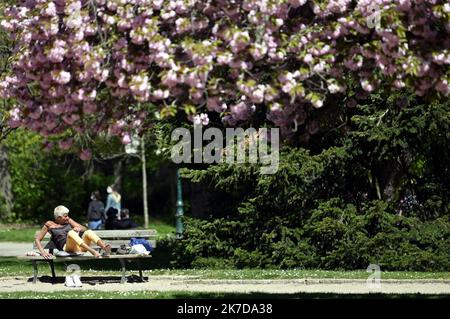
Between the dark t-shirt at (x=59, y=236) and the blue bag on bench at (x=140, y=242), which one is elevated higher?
the dark t-shirt at (x=59, y=236)

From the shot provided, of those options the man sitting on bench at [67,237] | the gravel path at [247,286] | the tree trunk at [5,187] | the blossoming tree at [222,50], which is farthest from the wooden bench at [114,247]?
the tree trunk at [5,187]

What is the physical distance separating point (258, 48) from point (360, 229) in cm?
947

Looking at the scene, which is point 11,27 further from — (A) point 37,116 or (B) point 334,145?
(B) point 334,145

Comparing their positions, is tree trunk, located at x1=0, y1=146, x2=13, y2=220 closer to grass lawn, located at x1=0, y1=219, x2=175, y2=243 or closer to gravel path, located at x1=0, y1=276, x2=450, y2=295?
grass lawn, located at x1=0, y1=219, x2=175, y2=243

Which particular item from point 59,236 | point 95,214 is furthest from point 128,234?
point 95,214

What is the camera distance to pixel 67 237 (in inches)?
672

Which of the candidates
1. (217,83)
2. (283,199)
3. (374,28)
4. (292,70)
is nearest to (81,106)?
(217,83)

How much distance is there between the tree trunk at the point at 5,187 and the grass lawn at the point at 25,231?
0.79 metres

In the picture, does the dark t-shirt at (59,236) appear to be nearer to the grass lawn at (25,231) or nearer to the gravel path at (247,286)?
the gravel path at (247,286)

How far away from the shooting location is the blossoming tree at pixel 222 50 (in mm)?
10125

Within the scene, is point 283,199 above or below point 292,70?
below

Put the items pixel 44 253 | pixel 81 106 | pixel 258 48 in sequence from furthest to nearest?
pixel 44 253 < pixel 81 106 < pixel 258 48
